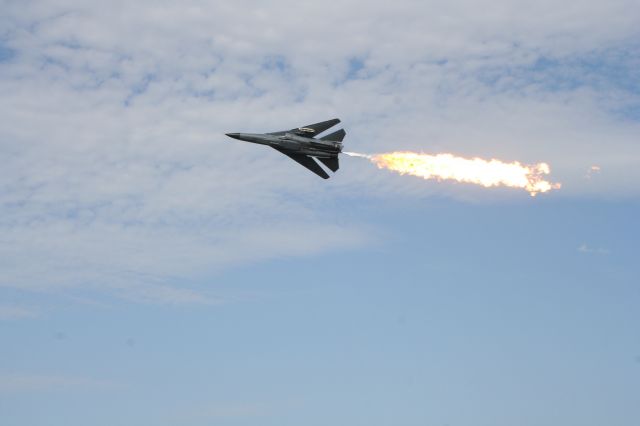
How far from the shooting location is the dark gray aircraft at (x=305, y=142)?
104 meters

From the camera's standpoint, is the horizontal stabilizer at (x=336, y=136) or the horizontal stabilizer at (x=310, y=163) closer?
the horizontal stabilizer at (x=336, y=136)

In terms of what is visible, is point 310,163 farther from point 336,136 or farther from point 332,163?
point 336,136

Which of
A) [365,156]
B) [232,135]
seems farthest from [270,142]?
[365,156]

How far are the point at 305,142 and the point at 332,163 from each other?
4564 mm

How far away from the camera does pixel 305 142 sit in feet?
342

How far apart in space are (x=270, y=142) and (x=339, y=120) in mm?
9915

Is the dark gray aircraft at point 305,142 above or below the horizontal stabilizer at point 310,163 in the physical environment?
above

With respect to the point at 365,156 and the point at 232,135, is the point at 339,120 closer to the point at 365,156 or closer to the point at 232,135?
the point at 365,156

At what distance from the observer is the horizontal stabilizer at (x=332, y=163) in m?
105

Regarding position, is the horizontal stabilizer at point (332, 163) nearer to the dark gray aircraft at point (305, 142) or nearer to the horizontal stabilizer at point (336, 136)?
the dark gray aircraft at point (305, 142)

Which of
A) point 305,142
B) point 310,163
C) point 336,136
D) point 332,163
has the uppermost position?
point 336,136

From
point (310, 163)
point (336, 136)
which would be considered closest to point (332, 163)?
point (310, 163)

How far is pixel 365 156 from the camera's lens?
353ft

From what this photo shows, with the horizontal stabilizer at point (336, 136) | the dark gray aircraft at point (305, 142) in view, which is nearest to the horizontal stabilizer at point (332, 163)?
the dark gray aircraft at point (305, 142)
